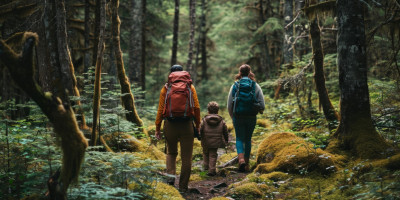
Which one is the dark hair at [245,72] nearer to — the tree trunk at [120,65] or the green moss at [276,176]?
the green moss at [276,176]

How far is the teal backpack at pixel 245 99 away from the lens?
739 centimetres

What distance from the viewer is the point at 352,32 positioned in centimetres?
595

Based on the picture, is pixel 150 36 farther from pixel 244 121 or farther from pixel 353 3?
pixel 353 3

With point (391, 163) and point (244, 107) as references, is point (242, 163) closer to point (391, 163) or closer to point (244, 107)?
point (244, 107)

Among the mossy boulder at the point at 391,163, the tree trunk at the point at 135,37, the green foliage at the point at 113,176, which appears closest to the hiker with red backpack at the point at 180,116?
the green foliage at the point at 113,176

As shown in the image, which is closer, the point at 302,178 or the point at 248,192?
the point at 248,192

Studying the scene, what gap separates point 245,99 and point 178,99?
2.18 meters

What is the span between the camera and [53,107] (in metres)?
3.30

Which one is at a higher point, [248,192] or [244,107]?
[244,107]

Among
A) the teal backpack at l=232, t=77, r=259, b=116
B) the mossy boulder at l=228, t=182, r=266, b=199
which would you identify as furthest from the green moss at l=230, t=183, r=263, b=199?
the teal backpack at l=232, t=77, r=259, b=116

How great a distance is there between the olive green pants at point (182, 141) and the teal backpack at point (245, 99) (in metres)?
1.79

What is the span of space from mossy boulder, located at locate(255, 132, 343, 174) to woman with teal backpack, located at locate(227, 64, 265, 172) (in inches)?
17.5

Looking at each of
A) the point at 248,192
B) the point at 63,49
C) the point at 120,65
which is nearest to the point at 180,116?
the point at 248,192

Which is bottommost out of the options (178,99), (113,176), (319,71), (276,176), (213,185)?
(213,185)
